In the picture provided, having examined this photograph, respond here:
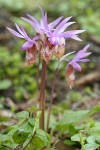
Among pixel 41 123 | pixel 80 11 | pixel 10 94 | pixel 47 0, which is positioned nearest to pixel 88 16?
pixel 80 11

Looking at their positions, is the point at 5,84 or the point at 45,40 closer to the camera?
the point at 45,40

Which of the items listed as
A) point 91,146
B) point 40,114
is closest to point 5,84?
point 40,114

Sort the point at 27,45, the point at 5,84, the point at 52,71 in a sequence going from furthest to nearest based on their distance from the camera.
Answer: the point at 52,71 < the point at 5,84 < the point at 27,45

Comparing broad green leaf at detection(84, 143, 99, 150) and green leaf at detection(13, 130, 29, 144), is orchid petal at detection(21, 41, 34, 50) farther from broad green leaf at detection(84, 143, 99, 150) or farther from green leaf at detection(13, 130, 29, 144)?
broad green leaf at detection(84, 143, 99, 150)

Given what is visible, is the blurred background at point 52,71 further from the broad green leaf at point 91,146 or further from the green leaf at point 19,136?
the broad green leaf at point 91,146

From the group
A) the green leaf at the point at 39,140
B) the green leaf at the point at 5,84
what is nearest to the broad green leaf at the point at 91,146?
the green leaf at the point at 39,140

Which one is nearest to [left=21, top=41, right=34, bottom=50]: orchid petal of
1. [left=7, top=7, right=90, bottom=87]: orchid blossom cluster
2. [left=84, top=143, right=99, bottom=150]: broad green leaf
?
[left=7, top=7, right=90, bottom=87]: orchid blossom cluster

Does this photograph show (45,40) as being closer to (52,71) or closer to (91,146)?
(91,146)
